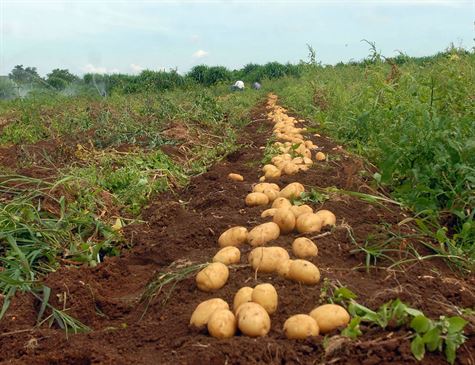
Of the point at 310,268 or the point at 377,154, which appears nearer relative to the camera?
the point at 310,268

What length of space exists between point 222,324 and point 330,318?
44 cm

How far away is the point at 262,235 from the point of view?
325cm

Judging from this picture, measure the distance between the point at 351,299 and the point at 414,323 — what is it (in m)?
0.35

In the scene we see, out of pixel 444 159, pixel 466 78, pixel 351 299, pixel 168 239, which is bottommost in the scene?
pixel 168 239

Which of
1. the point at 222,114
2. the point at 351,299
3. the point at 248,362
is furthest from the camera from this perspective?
the point at 222,114

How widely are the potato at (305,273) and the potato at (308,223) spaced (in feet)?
2.31

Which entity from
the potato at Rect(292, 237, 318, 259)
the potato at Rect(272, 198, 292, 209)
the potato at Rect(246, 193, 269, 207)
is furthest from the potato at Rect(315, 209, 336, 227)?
the potato at Rect(246, 193, 269, 207)

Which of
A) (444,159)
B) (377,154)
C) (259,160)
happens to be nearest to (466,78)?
(377,154)

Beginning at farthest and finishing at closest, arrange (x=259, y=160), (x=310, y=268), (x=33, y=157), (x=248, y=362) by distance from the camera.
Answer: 1. (x=33, y=157)
2. (x=259, y=160)
3. (x=310, y=268)
4. (x=248, y=362)

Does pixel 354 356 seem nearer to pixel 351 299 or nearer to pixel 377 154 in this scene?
pixel 351 299

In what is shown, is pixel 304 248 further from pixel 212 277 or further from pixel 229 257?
pixel 212 277

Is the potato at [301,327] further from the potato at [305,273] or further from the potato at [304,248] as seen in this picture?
the potato at [304,248]

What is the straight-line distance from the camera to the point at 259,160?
22.3 ft

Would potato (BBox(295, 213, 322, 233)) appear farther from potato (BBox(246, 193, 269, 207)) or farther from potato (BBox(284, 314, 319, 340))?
potato (BBox(284, 314, 319, 340))
